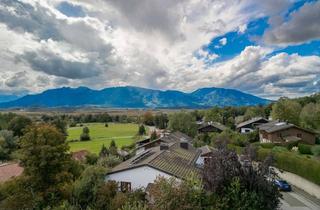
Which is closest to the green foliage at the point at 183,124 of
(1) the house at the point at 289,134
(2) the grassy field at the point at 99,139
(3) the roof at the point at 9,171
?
(2) the grassy field at the point at 99,139

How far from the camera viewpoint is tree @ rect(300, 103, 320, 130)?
73325 millimetres

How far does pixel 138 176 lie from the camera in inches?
1054

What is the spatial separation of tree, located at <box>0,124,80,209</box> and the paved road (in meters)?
20.8

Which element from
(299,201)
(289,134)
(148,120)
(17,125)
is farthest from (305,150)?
(148,120)

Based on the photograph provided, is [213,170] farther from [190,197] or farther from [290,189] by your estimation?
[290,189]

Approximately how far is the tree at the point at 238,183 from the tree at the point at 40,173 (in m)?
14.3

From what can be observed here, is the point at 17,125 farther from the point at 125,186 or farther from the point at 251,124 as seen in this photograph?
the point at 251,124

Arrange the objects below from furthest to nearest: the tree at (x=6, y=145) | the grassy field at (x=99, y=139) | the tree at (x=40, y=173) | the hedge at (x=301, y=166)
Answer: the grassy field at (x=99, y=139) < the tree at (x=6, y=145) < the hedge at (x=301, y=166) < the tree at (x=40, y=173)

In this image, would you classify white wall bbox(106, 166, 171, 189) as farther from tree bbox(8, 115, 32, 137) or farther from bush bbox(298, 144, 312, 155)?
tree bbox(8, 115, 32, 137)

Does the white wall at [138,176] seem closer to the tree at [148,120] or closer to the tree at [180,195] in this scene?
the tree at [180,195]

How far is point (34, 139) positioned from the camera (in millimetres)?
25438

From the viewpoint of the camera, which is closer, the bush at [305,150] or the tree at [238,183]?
the tree at [238,183]

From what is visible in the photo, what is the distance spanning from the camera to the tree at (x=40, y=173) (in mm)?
24641

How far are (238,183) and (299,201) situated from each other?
1891 cm
